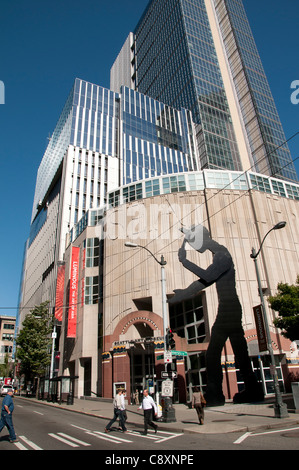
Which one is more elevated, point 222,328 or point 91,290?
point 91,290

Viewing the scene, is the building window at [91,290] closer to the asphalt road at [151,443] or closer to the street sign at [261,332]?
the street sign at [261,332]

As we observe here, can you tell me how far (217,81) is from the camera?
103688mm

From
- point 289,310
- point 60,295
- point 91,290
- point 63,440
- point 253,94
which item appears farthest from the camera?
point 253,94

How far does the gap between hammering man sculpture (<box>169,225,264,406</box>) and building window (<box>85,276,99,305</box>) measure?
15.9 m

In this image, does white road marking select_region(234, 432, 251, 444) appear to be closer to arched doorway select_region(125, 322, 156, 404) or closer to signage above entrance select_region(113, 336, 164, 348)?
signage above entrance select_region(113, 336, 164, 348)

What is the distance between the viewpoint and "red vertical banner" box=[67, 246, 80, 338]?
42.1m

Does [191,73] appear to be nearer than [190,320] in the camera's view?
No

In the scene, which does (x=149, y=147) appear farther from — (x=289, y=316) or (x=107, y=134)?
(x=289, y=316)

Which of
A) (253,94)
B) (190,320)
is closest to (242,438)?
(190,320)

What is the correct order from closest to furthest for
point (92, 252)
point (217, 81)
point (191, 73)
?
point (92, 252) → point (191, 73) → point (217, 81)

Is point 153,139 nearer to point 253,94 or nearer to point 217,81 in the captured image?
point 217,81

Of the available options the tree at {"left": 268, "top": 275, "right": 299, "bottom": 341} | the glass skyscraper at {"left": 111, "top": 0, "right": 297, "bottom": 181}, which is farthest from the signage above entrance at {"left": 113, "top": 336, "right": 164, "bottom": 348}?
the glass skyscraper at {"left": 111, "top": 0, "right": 297, "bottom": 181}

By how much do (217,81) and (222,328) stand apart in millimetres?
98991
